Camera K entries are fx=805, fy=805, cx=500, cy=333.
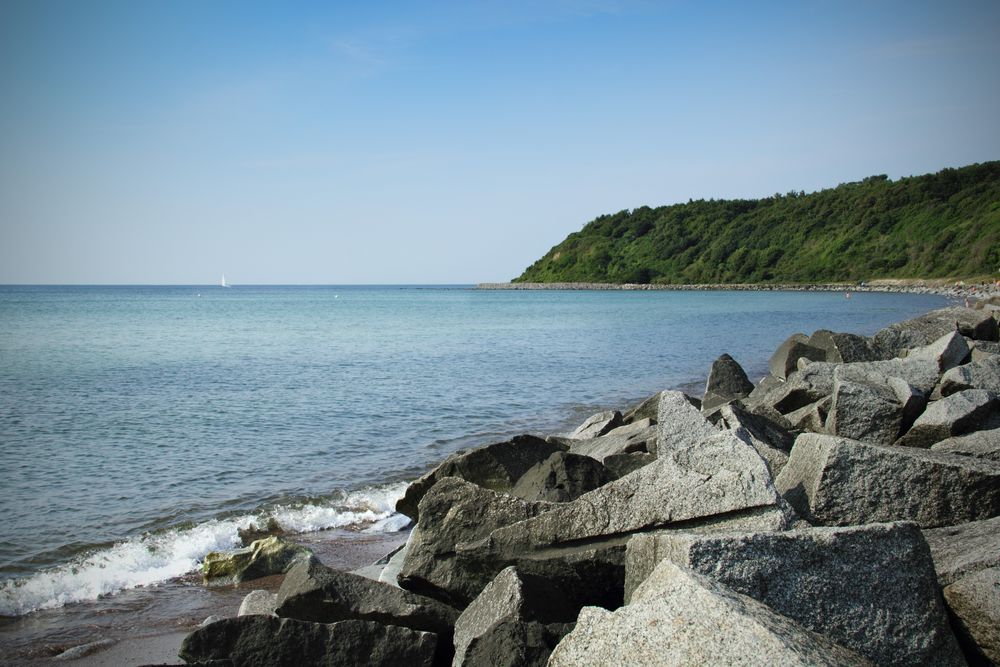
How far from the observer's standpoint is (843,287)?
99.5 meters

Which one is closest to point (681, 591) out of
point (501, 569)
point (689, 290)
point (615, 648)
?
point (615, 648)

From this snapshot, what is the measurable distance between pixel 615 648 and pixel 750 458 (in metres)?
1.99

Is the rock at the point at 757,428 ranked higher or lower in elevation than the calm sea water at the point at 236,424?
higher

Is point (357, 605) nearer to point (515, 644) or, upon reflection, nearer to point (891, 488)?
point (515, 644)

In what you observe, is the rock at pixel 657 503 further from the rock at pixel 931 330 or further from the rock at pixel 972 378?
the rock at pixel 931 330

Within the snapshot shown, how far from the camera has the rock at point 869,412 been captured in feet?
24.0

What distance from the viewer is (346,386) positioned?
2119 cm

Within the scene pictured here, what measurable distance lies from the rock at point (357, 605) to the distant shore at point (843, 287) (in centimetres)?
5519

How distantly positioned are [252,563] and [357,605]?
3.26 m

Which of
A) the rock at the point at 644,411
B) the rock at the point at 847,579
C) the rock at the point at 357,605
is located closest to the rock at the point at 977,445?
the rock at the point at 847,579

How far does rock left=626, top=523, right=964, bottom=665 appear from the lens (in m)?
3.37

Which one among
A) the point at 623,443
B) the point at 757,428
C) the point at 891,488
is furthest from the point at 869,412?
the point at 891,488

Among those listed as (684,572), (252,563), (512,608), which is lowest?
(252,563)

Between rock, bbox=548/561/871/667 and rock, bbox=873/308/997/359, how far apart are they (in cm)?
1304
